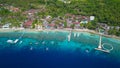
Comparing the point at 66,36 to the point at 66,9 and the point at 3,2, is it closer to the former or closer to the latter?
the point at 66,9

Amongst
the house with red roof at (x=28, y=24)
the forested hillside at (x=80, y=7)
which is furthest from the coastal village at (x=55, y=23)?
the forested hillside at (x=80, y=7)

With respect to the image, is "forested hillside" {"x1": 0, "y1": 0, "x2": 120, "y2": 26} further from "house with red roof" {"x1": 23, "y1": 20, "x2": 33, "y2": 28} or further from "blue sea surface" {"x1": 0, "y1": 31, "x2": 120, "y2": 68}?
"blue sea surface" {"x1": 0, "y1": 31, "x2": 120, "y2": 68}

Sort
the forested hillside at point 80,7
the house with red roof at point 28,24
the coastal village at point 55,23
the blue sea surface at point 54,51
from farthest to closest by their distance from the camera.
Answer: the forested hillside at point 80,7, the house with red roof at point 28,24, the coastal village at point 55,23, the blue sea surface at point 54,51

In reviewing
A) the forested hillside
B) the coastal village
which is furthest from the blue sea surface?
the forested hillside

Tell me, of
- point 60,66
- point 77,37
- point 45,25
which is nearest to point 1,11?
point 45,25

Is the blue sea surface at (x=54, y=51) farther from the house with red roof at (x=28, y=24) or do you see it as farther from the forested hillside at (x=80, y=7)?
the forested hillside at (x=80, y=7)

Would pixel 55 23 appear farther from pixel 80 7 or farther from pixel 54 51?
pixel 54 51
